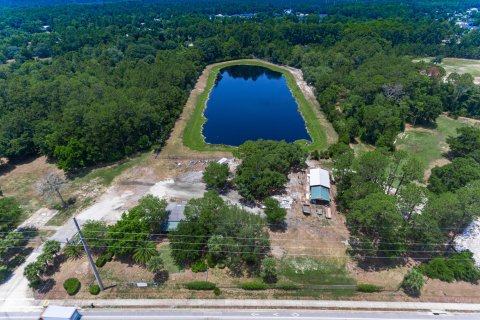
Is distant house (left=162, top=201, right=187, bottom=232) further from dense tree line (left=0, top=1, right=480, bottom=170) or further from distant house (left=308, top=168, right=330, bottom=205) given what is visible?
dense tree line (left=0, top=1, right=480, bottom=170)

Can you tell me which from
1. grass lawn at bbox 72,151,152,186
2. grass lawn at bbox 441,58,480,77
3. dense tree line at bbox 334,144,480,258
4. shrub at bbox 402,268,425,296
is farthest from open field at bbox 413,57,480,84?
grass lawn at bbox 72,151,152,186

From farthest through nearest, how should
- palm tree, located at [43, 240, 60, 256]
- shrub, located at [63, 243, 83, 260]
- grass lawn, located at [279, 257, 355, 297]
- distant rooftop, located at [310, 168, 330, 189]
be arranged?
distant rooftop, located at [310, 168, 330, 189], shrub, located at [63, 243, 83, 260], palm tree, located at [43, 240, 60, 256], grass lawn, located at [279, 257, 355, 297]

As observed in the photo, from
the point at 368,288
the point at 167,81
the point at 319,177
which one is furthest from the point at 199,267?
the point at 167,81

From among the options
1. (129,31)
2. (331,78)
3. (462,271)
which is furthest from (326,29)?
(462,271)

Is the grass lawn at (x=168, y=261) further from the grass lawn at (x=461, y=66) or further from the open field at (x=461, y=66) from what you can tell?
the grass lawn at (x=461, y=66)

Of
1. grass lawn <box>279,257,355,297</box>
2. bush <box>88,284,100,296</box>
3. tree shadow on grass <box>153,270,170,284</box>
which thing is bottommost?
tree shadow on grass <box>153,270,170,284</box>

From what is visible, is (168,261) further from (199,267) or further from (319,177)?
(319,177)

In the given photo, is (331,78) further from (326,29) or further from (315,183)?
(326,29)
